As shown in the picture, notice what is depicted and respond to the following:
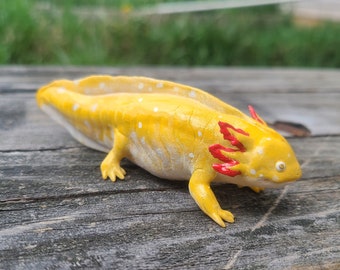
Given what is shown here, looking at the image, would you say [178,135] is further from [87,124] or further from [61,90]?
[61,90]

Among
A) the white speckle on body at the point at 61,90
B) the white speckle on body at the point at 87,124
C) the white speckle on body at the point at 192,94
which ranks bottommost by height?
the white speckle on body at the point at 87,124

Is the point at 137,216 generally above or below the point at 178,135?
below

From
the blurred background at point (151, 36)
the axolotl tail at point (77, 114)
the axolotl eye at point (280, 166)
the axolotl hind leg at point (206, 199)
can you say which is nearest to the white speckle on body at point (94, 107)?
the axolotl tail at point (77, 114)

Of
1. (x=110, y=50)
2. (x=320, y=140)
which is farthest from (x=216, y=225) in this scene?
(x=110, y=50)

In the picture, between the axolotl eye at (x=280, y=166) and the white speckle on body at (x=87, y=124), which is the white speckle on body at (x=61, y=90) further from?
the axolotl eye at (x=280, y=166)

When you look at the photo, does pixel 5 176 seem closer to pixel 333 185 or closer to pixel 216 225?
pixel 216 225

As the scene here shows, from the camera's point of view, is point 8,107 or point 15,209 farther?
point 8,107

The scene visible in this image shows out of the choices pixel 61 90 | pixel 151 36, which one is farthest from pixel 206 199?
pixel 151 36
